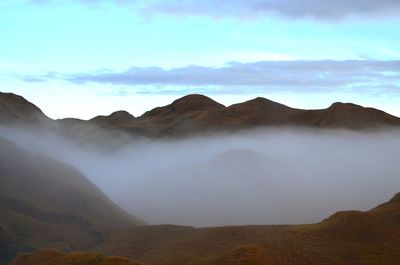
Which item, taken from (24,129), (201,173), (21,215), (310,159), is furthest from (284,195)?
(24,129)

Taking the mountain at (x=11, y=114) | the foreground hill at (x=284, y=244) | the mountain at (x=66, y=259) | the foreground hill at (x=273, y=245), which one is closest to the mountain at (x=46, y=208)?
the foreground hill at (x=273, y=245)

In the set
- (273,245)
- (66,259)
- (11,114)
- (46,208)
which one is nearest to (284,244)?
(273,245)

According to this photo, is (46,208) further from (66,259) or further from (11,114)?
(11,114)

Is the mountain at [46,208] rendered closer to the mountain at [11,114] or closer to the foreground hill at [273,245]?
the foreground hill at [273,245]

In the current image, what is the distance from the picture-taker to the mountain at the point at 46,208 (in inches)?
3137

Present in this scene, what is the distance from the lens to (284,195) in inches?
5586

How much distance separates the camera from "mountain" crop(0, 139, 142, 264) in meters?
79.7

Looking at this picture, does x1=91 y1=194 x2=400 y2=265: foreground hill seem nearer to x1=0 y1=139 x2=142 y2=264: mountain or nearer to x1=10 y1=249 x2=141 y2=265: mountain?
x1=10 y1=249 x2=141 y2=265: mountain

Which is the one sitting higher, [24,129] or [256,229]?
[24,129]

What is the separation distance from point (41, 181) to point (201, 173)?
68344 mm

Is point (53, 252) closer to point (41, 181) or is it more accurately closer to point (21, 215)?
point (21, 215)

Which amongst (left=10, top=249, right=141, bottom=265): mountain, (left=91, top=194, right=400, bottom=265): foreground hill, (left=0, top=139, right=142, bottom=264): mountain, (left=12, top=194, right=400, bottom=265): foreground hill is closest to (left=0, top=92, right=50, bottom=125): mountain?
(left=0, top=139, right=142, bottom=264): mountain

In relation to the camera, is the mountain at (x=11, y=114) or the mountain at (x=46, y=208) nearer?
the mountain at (x=46, y=208)

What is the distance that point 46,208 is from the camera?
92.5 m
